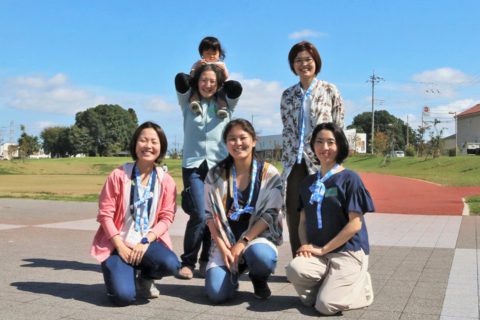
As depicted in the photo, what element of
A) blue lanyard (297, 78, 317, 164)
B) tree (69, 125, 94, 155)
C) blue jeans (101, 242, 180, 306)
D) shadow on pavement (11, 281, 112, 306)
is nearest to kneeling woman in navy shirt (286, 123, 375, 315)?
blue lanyard (297, 78, 317, 164)

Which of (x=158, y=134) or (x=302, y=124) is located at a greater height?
(x=302, y=124)

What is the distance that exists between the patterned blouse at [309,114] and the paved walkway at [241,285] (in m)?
1.20

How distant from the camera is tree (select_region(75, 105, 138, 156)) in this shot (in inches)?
3637

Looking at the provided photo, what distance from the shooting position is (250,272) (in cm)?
402

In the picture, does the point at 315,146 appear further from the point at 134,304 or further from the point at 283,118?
the point at 134,304

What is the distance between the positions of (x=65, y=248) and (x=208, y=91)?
3362 mm

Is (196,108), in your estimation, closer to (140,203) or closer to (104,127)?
(140,203)

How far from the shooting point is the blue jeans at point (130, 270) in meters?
3.89

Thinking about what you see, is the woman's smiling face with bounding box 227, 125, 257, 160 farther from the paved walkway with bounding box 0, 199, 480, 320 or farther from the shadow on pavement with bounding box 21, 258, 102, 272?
the shadow on pavement with bounding box 21, 258, 102, 272

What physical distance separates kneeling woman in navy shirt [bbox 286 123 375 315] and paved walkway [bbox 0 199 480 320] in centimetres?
15

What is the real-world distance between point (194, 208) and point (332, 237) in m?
1.62

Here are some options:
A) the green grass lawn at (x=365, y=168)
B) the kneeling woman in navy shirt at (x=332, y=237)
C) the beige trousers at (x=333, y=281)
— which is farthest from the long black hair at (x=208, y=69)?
the green grass lawn at (x=365, y=168)

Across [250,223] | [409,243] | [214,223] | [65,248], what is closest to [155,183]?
[214,223]

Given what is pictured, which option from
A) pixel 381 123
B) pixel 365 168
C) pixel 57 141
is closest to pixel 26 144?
pixel 57 141
